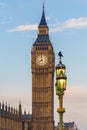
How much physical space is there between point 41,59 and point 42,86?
228 inches

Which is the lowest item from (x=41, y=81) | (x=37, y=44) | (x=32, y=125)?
(x=32, y=125)

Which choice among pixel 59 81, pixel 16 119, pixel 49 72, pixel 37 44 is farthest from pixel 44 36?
pixel 59 81

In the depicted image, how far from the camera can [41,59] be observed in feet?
354

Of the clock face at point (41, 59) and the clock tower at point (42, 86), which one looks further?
the clock face at point (41, 59)

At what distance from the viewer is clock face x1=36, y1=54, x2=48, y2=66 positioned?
107762 millimetres

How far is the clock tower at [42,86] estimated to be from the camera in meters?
105

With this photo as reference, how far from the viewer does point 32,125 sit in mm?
105250

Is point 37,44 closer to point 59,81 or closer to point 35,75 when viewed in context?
point 35,75

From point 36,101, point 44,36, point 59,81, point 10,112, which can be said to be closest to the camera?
point 59,81

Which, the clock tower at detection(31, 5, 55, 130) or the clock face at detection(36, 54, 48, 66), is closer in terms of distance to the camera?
the clock tower at detection(31, 5, 55, 130)

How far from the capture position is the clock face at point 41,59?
10776cm

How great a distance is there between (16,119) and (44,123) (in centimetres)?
611

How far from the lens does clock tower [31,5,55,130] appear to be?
105 meters

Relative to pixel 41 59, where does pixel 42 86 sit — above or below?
below
